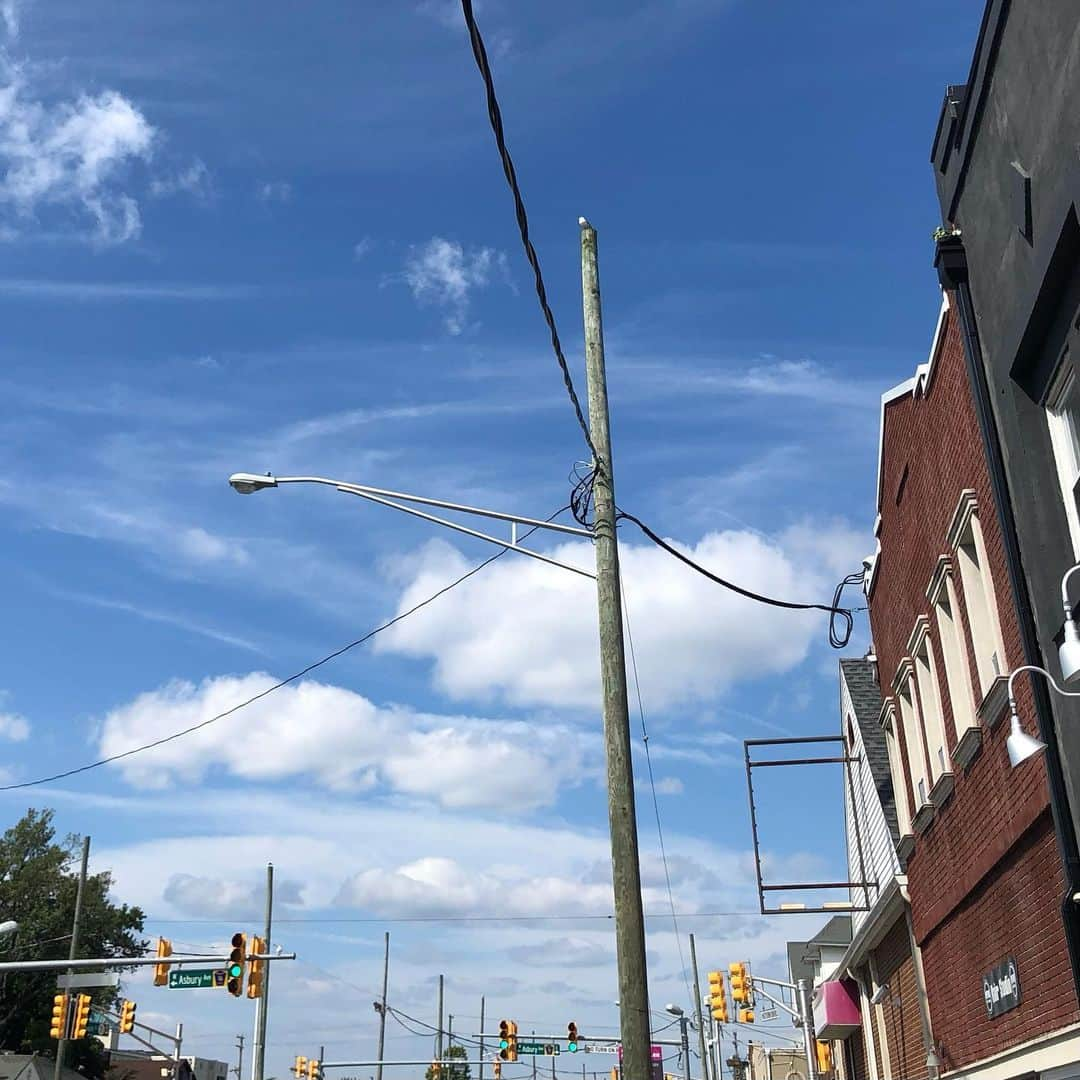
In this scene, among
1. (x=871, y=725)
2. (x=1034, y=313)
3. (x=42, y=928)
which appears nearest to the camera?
(x=1034, y=313)

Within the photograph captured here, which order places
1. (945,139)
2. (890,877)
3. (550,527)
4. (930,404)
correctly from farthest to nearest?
(890,877) < (930,404) < (550,527) < (945,139)

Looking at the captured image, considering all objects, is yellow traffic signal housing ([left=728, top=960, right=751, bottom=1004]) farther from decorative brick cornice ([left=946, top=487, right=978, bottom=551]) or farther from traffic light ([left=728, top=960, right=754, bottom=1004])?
decorative brick cornice ([left=946, top=487, right=978, bottom=551])

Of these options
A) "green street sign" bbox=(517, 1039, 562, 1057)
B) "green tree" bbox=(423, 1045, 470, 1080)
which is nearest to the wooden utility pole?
"green street sign" bbox=(517, 1039, 562, 1057)

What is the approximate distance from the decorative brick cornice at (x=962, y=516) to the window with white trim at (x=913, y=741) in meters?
3.44

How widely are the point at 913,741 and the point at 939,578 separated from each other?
341 cm

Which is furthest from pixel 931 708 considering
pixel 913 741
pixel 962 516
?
pixel 962 516

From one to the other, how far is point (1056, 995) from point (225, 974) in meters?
24.5

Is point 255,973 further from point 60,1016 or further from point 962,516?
point 962,516

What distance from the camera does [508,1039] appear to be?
47.4 meters

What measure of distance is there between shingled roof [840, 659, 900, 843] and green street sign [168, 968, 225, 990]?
57.5ft

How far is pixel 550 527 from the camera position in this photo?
12.4 meters

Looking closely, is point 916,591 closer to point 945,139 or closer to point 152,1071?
point 945,139

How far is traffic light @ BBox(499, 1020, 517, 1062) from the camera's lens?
155 ft

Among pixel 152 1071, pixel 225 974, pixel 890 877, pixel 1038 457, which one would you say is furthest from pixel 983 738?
pixel 152 1071
